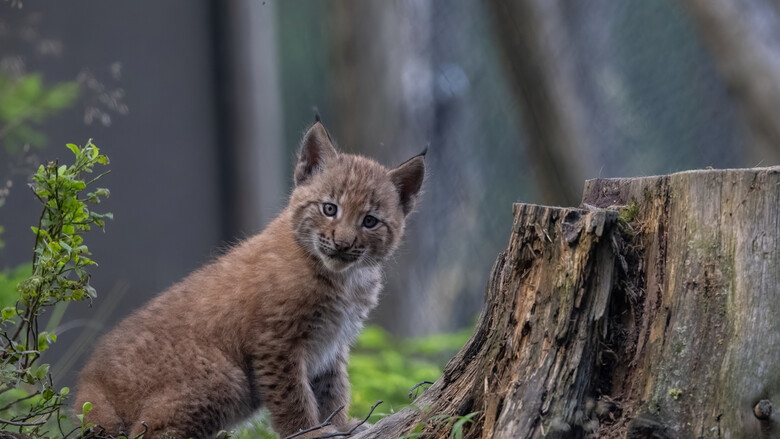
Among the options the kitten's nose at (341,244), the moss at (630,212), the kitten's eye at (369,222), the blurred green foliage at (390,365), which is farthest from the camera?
the blurred green foliage at (390,365)

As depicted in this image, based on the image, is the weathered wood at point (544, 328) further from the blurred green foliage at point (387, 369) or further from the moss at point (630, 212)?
the blurred green foliage at point (387, 369)

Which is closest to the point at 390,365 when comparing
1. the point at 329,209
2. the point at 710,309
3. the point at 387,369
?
the point at 387,369

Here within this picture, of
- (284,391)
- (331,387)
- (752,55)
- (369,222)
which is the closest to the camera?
(284,391)

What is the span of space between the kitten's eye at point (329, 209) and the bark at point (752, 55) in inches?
139

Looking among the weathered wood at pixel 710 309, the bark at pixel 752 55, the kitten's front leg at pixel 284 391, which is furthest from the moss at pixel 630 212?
the bark at pixel 752 55

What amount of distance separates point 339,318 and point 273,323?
14.7 inches

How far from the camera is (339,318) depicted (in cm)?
414

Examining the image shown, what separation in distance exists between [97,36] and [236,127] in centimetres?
148

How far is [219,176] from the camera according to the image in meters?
7.05

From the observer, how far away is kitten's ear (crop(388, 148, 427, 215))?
4.40m

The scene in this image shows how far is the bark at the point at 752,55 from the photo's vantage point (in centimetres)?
582

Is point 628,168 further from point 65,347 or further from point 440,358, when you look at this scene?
point 65,347

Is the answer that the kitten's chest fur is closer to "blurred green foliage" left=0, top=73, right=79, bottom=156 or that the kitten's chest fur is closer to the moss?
the moss

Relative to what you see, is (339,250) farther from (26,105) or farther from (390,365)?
(390,365)
